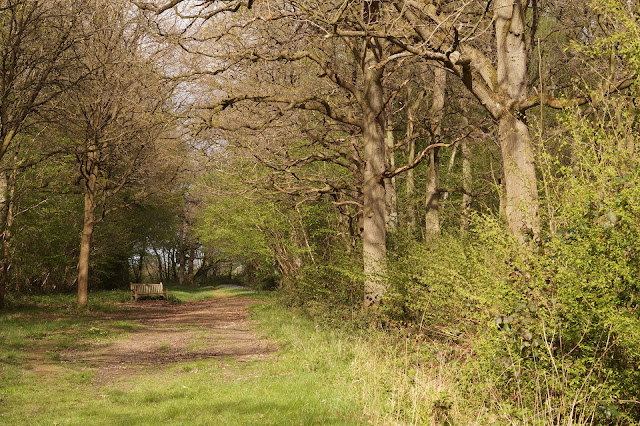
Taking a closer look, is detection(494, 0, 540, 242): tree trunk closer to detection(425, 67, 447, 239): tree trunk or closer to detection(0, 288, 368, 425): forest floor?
detection(0, 288, 368, 425): forest floor

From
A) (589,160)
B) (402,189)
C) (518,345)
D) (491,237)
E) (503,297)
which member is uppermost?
(402,189)

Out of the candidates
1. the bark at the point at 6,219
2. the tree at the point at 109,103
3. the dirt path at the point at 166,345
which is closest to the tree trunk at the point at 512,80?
the dirt path at the point at 166,345

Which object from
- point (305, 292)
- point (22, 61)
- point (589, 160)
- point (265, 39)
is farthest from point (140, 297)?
point (589, 160)

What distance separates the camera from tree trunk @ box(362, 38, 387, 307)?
14102mm

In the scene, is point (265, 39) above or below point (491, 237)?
above

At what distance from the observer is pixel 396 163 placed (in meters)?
26.3

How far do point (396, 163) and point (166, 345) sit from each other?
609 inches

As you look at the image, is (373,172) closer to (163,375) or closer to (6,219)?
(163,375)

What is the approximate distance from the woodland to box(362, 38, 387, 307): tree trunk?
0.20ft

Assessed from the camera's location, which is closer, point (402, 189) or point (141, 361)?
point (141, 361)

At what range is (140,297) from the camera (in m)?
30.8

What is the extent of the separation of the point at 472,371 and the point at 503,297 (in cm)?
99

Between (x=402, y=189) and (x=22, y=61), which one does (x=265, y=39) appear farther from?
(x=402, y=189)

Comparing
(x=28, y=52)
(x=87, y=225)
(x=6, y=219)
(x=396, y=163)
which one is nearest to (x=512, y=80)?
(x=28, y=52)
